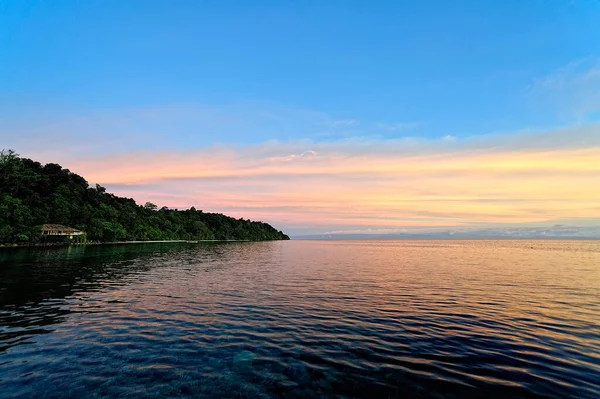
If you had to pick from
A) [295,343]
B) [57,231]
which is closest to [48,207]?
[57,231]

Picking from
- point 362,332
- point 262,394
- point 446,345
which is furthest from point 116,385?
point 446,345

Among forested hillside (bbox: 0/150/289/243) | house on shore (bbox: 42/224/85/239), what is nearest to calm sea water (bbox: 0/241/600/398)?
forested hillside (bbox: 0/150/289/243)

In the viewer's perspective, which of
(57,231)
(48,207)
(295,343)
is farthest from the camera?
(48,207)

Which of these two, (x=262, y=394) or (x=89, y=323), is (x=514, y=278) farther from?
(x=89, y=323)

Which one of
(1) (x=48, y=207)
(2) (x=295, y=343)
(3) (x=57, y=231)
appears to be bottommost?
(2) (x=295, y=343)

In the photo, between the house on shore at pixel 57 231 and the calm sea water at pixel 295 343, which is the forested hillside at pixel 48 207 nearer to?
the house on shore at pixel 57 231

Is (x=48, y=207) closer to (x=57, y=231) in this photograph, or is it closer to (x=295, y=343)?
(x=57, y=231)

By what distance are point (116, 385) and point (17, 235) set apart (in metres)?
135

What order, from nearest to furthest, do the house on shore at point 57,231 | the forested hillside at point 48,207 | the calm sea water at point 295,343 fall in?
the calm sea water at point 295,343
the forested hillside at point 48,207
the house on shore at point 57,231

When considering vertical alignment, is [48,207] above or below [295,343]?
above

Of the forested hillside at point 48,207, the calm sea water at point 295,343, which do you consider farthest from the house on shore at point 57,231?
the calm sea water at point 295,343

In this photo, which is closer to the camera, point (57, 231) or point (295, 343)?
point (295, 343)

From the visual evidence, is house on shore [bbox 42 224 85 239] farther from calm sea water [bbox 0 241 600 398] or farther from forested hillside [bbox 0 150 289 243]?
calm sea water [bbox 0 241 600 398]

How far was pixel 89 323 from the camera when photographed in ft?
76.6
